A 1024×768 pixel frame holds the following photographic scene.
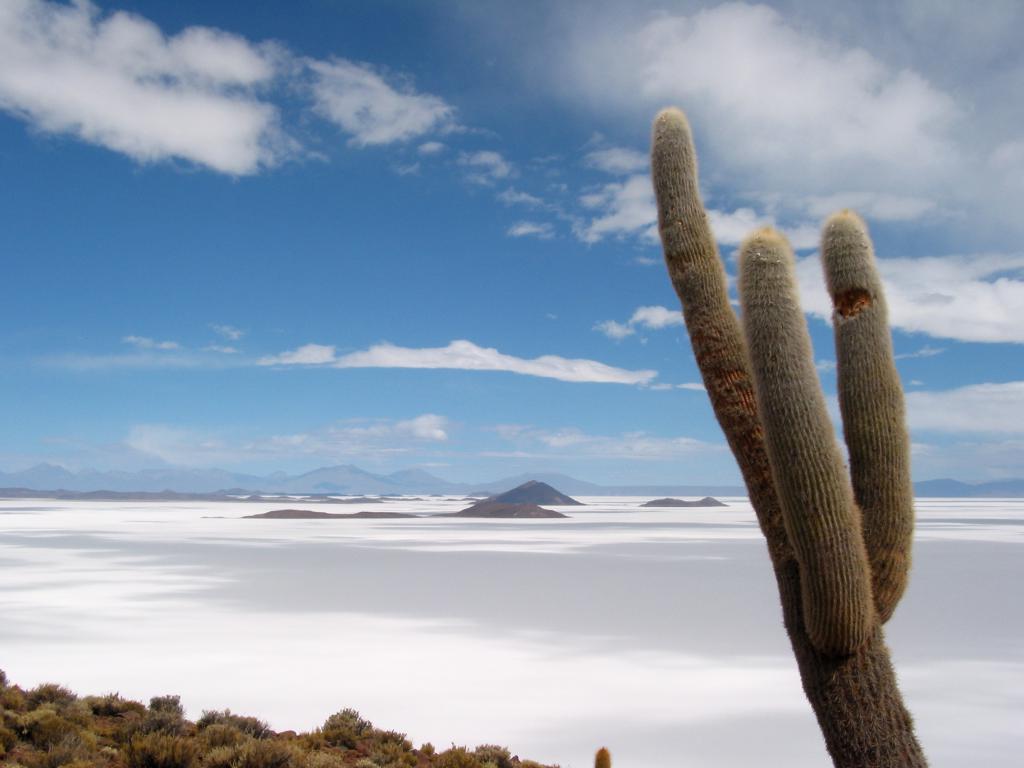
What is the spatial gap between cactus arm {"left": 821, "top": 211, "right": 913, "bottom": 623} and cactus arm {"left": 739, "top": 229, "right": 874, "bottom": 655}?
1.00 ft

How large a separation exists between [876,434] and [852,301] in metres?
0.86

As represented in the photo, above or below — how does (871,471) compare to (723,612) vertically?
above

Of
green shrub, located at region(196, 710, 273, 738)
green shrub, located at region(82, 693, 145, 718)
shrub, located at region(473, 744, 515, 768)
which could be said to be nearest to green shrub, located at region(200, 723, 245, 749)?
green shrub, located at region(196, 710, 273, 738)

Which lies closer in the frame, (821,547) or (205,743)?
(821,547)

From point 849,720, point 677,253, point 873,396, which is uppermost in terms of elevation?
point 677,253

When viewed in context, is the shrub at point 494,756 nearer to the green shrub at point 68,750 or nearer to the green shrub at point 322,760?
the green shrub at point 322,760

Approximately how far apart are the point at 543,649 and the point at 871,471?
12.1 m

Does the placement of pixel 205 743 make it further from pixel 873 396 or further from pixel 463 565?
pixel 463 565

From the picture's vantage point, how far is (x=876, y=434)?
5.45m

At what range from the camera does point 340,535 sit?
174 feet

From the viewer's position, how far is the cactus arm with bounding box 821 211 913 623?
17.7ft

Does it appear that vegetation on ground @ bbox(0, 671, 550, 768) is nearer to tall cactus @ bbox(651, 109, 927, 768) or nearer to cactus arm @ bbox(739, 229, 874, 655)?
tall cactus @ bbox(651, 109, 927, 768)

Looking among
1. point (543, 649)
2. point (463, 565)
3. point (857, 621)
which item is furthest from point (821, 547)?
point (463, 565)

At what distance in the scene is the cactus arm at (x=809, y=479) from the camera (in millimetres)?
4996
